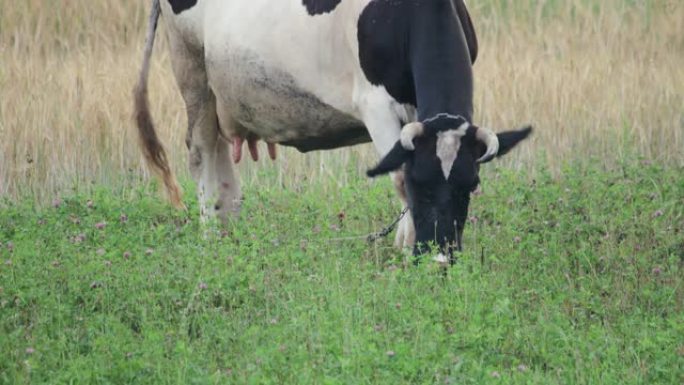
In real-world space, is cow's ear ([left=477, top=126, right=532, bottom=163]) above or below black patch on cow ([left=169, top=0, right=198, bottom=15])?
below

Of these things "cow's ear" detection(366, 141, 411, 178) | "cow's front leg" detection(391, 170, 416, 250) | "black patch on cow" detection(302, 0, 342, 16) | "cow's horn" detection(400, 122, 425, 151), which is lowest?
"cow's front leg" detection(391, 170, 416, 250)

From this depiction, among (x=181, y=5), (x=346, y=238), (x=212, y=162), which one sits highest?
(x=181, y=5)

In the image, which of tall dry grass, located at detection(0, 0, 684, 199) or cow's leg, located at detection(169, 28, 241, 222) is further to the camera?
tall dry grass, located at detection(0, 0, 684, 199)

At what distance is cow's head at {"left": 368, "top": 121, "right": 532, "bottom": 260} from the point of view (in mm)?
7309

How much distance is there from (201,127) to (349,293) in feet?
11.0

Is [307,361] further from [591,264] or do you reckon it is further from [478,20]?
[478,20]

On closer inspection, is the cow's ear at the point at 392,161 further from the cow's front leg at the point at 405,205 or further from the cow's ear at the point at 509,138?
the cow's front leg at the point at 405,205

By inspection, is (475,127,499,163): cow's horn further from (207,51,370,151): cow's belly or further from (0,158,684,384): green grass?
(207,51,370,151): cow's belly

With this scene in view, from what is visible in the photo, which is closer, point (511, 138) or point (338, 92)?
point (511, 138)

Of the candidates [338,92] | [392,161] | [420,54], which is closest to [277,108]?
[338,92]

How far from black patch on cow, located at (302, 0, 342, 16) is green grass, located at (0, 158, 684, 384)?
48.7 inches

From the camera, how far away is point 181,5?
9.95 metres

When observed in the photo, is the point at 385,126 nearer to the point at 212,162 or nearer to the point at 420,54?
the point at 420,54

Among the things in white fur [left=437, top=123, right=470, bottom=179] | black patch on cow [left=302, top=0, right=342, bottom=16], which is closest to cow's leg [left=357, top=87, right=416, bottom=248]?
black patch on cow [left=302, top=0, right=342, bottom=16]
